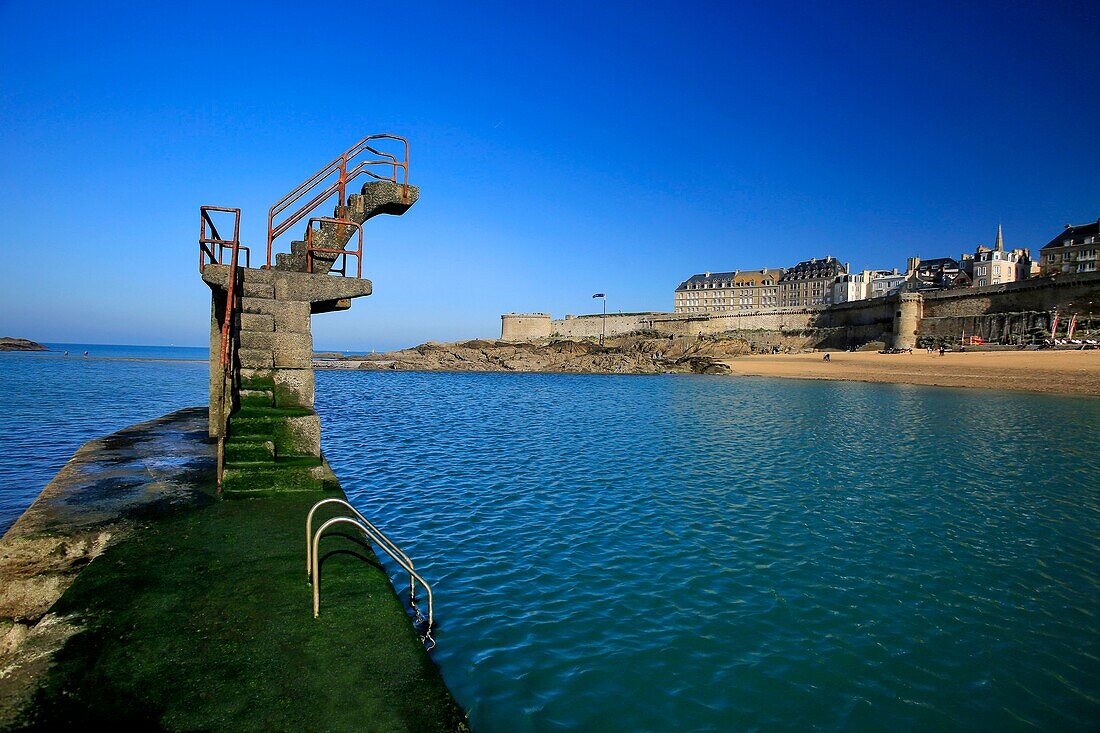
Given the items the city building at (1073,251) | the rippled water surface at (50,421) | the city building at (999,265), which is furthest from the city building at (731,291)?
the rippled water surface at (50,421)

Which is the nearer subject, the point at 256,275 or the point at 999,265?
the point at 256,275

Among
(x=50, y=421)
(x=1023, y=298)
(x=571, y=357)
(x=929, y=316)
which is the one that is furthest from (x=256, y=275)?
(x=929, y=316)

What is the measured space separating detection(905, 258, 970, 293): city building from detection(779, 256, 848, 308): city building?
487 inches

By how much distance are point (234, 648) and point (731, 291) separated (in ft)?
440

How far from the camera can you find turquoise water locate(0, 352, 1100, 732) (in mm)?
4996

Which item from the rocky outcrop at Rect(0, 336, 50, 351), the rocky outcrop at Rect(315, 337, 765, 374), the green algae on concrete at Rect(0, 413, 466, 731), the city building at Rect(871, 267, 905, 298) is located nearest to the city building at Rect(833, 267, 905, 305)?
the city building at Rect(871, 267, 905, 298)

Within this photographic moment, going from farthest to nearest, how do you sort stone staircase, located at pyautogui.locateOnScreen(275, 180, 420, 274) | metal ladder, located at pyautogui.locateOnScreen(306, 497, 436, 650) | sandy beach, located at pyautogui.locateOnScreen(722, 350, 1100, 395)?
sandy beach, located at pyautogui.locateOnScreen(722, 350, 1100, 395), stone staircase, located at pyautogui.locateOnScreen(275, 180, 420, 274), metal ladder, located at pyautogui.locateOnScreen(306, 497, 436, 650)

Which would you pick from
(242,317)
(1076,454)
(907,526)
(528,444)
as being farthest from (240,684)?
(1076,454)

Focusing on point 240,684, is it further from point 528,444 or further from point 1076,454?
point 1076,454

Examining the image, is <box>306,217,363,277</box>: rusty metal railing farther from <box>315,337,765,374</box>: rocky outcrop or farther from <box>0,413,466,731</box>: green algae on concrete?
<box>315,337,765,374</box>: rocky outcrop

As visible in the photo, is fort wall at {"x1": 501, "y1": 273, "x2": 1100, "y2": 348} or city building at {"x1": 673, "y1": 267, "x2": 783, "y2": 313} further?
city building at {"x1": 673, "y1": 267, "x2": 783, "y2": 313}

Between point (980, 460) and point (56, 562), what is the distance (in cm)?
1972

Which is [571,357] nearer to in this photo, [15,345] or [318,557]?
[318,557]

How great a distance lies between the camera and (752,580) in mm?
7441
